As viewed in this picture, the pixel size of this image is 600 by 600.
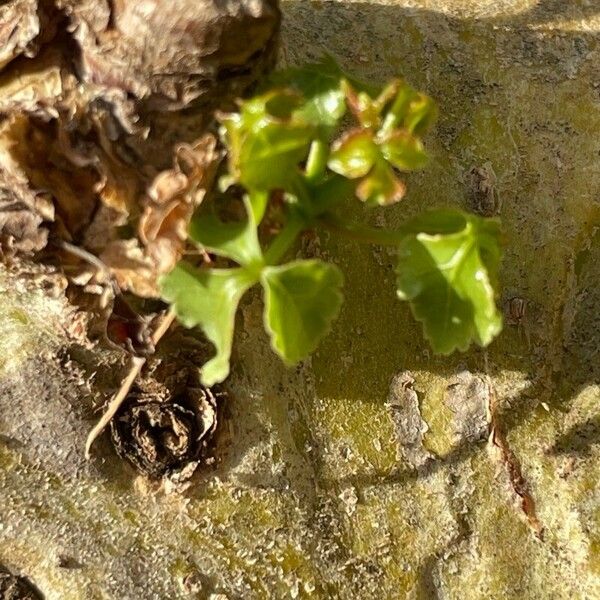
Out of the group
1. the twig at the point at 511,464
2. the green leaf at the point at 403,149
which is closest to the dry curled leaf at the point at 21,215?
the green leaf at the point at 403,149

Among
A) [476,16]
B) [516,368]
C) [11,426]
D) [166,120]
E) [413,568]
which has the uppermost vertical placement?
[166,120]

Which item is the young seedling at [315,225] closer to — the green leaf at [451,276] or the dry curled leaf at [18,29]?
the green leaf at [451,276]

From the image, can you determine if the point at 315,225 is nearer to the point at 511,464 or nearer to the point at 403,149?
the point at 403,149

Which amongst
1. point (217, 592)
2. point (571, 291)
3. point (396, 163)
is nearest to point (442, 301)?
point (396, 163)

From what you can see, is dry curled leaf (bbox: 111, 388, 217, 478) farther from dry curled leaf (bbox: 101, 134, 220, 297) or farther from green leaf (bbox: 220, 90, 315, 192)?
green leaf (bbox: 220, 90, 315, 192)

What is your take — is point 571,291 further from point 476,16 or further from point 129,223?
point 129,223

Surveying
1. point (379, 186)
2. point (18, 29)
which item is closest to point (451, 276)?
point (379, 186)

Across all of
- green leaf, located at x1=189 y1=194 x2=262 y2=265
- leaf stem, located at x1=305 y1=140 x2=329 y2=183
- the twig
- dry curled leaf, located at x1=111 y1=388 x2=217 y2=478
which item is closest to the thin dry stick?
dry curled leaf, located at x1=111 y1=388 x2=217 y2=478
